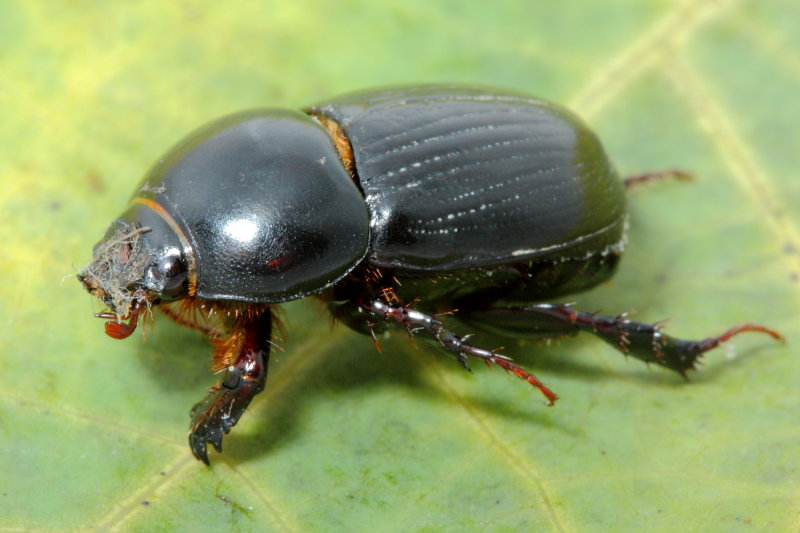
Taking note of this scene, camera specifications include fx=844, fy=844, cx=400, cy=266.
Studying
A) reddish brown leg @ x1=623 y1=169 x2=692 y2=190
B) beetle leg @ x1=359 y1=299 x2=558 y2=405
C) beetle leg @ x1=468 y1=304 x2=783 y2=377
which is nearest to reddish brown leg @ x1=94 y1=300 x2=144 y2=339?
beetle leg @ x1=359 y1=299 x2=558 y2=405

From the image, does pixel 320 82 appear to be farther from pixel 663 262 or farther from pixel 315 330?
pixel 663 262

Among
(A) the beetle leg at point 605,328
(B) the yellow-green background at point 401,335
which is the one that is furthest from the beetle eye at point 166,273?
(A) the beetle leg at point 605,328

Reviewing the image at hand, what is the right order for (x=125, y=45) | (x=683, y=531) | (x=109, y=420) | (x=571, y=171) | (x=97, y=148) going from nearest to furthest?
(x=683, y=531) → (x=109, y=420) → (x=571, y=171) → (x=97, y=148) → (x=125, y=45)

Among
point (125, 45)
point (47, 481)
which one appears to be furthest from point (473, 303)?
point (125, 45)

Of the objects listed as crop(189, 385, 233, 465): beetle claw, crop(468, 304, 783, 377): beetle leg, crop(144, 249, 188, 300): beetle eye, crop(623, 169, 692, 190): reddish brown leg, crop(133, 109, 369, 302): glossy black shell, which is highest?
crop(133, 109, 369, 302): glossy black shell

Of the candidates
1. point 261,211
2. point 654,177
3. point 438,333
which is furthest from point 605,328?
point 261,211

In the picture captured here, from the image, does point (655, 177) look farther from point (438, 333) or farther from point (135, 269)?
point (135, 269)

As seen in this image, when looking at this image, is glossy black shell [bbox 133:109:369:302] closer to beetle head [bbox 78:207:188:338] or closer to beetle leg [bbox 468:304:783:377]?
beetle head [bbox 78:207:188:338]
